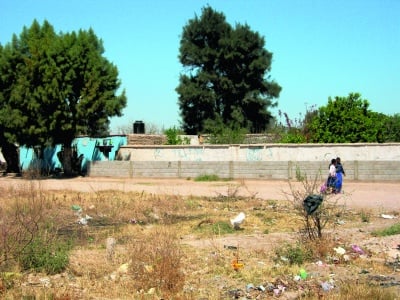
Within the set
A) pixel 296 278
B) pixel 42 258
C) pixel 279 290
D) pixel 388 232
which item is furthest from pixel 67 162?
pixel 279 290

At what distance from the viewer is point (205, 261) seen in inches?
333

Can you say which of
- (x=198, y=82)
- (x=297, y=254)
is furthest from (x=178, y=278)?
(x=198, y=82)

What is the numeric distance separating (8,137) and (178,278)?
93.5 ft

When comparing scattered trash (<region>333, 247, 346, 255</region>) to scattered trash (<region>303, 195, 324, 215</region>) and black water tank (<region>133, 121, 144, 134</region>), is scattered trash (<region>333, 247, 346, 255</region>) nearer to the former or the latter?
scattered trash (<region>303, 195, 324, 215</region>)

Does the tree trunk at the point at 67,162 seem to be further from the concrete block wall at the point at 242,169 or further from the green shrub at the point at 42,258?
the green shrub at the point at 42,258

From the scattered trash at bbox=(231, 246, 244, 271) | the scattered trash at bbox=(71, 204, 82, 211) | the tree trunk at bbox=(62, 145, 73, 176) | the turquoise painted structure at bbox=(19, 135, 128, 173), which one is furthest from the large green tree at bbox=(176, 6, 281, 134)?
the scattered trash at bbox=(231, 246, 244, 271)

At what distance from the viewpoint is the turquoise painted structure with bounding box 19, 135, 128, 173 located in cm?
3631

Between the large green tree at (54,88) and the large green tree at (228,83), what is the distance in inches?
579

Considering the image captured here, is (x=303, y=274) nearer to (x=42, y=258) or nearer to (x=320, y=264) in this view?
(x=320, y=264)

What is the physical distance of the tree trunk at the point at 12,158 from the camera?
3797 cm

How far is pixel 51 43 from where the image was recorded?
3191 centimetres

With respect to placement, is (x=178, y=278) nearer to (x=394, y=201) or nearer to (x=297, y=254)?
(x=297, y=254)

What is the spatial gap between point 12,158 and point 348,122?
78.1 ft

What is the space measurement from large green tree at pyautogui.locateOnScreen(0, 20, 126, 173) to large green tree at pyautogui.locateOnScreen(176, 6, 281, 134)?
14.7 m
